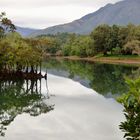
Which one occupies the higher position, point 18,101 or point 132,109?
point 132,109

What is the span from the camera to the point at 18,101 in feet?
159

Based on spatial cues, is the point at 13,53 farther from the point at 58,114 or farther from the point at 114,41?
the point at 114,41

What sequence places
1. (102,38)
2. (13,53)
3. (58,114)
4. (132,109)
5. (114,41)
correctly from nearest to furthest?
(132,109) → (58,114) → (13,53) → (114,41) → (102,38)

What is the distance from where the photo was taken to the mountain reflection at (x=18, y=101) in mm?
38694

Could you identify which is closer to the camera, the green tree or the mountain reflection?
the mountain reflection

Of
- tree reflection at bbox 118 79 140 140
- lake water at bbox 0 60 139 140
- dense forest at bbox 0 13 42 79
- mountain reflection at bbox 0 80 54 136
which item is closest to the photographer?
tree reflection at bbox 118 79 140 140

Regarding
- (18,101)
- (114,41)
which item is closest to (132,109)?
(18,101)

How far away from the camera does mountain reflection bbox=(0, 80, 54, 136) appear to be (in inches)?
1523

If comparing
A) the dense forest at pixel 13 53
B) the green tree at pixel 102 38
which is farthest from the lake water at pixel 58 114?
the green tree at pixel 102 38

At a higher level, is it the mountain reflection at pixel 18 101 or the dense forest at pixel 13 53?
the dense forest at pixel 13 53

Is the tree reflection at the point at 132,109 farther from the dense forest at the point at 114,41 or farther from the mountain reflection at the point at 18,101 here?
the dense forest at the point at 114,41

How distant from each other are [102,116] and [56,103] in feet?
33.6

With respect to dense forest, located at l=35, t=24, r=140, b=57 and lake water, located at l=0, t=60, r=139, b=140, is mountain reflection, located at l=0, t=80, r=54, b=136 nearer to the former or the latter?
lake water, located at l=0, t=60, r=139, b=140

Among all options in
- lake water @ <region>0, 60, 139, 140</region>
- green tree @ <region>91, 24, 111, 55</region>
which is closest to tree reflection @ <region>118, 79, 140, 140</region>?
lake water @ <region>0, 60, 139, 140</region>
